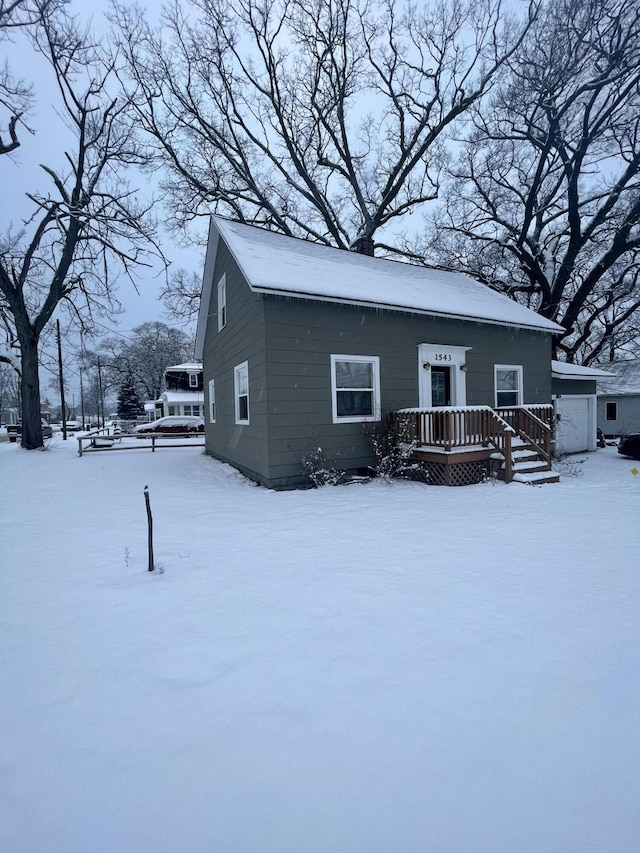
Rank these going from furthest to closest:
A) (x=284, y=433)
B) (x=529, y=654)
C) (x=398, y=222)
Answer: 1. (x=398, y=222)
2. (x=284, y=433)
3. (x=529, y=654)

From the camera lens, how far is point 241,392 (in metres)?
9.38

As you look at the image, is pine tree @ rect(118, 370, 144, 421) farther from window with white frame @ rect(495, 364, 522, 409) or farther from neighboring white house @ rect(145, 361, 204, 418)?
window with white frame @ rect(495, 364, 522, 409)

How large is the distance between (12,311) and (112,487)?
1178 cm

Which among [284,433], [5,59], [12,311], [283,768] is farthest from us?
[12,311]

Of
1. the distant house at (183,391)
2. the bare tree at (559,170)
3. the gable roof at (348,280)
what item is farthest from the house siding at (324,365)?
the distant house at (183,391)

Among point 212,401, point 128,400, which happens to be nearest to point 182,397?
point 128,400

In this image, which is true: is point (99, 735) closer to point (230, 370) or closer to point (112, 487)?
point (112, 487)

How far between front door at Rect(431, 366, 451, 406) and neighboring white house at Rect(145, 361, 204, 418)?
88.4 feet

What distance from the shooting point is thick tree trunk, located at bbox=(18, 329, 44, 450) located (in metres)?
15.7

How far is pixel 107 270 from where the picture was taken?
15547 millimetres

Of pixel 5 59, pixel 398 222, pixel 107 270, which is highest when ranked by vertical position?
pixel 5 59

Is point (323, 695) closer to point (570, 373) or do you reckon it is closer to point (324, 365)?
point (324, 365)

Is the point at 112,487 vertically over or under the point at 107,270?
under

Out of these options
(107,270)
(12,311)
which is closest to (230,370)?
(107,270)
